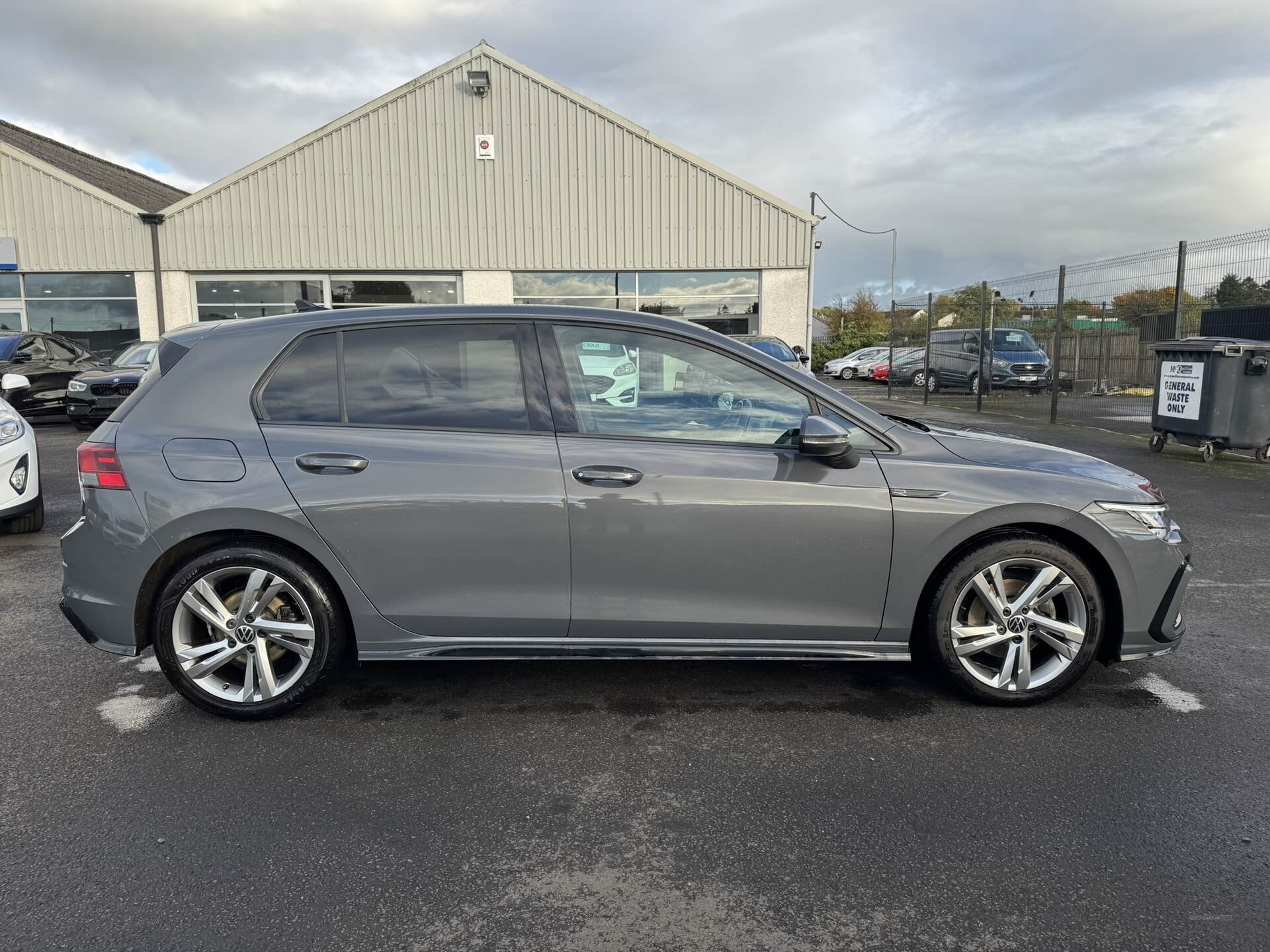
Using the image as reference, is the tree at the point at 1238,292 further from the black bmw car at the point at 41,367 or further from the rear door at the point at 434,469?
the black bmw car at the point at 41,367

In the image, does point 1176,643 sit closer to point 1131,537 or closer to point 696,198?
point 1131,537

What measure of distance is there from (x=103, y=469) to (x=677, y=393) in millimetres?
2234

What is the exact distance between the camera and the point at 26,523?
6832 millimetres

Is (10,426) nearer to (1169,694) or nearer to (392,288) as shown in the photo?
(1169,694)

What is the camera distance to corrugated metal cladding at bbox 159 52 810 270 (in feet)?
63.3

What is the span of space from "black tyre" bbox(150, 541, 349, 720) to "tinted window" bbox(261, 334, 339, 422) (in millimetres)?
523

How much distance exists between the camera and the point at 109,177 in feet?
77.7

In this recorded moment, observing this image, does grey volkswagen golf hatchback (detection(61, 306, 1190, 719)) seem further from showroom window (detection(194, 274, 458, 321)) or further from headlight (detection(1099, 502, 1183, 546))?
showroom window (detection(194, 274, 458, 321))

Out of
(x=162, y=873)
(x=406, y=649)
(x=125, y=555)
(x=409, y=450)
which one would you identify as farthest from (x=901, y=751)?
(x=125, y=555)

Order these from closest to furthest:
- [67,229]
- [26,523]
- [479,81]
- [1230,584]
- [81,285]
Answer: [1230,584]
[26,523]
[479,81]
[67,229]
[81,285]

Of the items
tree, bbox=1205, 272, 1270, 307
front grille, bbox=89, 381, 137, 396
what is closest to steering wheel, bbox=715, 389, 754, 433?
tree, bbox=1205, 272, 1270, 307

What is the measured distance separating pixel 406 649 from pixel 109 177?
25758 millimetres

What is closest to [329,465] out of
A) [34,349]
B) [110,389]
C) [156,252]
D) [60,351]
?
[110,389]

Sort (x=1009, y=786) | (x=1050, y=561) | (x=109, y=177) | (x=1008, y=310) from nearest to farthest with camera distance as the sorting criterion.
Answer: (x=1009, y=786) < (x=1050, y=561) < (x=1008, y=310) < (x=109, y=177)
